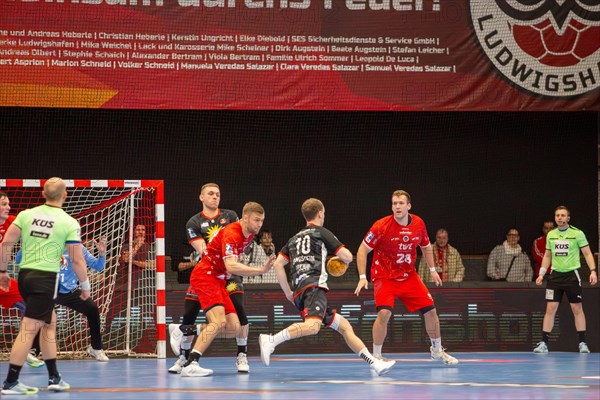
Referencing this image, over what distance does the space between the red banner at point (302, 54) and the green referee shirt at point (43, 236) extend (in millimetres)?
6953

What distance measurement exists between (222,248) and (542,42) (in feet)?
29.5

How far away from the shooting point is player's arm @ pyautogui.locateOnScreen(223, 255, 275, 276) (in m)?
9.73

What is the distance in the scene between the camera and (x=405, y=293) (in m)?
12.0

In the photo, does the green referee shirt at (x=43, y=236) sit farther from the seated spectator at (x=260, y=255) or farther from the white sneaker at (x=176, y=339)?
the seated spectator at (x=260, y=255)

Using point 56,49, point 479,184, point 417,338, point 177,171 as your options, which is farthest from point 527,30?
point 56,49

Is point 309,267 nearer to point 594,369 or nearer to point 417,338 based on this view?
point 594,369

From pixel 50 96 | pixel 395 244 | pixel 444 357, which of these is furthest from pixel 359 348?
pixel 50 96

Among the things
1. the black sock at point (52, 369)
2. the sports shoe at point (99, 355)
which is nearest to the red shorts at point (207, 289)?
the black sock at point (52, 369)

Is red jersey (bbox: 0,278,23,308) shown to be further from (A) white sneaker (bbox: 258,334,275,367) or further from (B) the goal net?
(A) white sneaker (bbox: 258,334,275,367)

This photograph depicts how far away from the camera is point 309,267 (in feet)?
33.6

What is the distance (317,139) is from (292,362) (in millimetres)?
6853

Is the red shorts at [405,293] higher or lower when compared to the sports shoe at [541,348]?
higher

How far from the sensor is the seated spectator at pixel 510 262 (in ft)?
56.3

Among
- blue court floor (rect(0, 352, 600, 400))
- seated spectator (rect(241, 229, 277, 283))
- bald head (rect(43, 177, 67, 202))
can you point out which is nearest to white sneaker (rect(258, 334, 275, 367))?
blue court floor (rect(0, 352, 600, 400))
